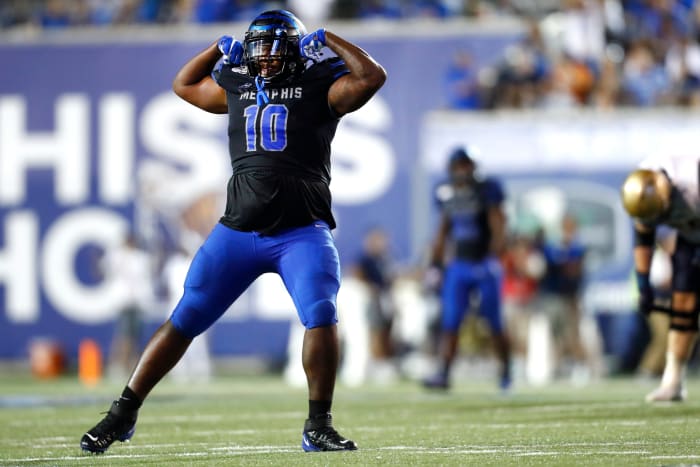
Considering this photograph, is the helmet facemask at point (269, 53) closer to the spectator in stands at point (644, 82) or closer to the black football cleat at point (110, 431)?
the black football cleat at point (110, 431)

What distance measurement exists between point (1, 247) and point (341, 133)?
14.7 ft

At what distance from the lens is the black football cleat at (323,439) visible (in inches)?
239

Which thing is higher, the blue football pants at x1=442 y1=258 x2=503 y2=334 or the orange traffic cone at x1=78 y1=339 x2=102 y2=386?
the blue football pants at x1=442 y1=258 x2=503 y2=334

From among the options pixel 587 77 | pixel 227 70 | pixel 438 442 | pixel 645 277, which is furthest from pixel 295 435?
pixel 587 77

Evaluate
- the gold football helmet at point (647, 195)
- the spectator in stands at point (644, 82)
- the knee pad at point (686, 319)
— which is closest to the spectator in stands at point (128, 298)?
the spectator in stands at point (644, 82)

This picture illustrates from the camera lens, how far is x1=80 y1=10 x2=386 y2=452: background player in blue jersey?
6.10 metres

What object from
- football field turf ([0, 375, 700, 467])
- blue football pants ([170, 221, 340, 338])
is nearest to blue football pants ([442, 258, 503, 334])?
football field turf ([0, 375, 700, 467])

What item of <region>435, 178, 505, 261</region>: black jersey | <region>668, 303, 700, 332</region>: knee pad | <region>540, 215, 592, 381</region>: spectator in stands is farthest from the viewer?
<region>540, 215, 592, 381</region>: spectator in stands

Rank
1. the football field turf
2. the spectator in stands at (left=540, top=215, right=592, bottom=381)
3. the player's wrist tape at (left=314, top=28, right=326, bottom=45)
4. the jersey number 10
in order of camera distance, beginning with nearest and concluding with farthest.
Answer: the football field turf, the player's wrist tape at (left=314, top=28, right=326, bottom=45), the jersey number 10, the spectator in stands at (left=540, top=215, right=592, bottom=381)

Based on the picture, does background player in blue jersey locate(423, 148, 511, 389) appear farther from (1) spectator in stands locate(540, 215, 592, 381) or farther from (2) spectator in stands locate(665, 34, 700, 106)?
(2) spectator in stands locate(665, 34, 700, 106)

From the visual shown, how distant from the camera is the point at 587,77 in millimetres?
17422

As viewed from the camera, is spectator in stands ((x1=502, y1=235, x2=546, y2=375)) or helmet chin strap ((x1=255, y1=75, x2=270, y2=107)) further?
spectator in stands ((x1=502, y1=235, x2=546, y2=375))

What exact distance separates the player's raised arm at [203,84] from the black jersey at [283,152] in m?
0.23

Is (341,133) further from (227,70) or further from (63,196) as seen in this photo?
(227,70)
